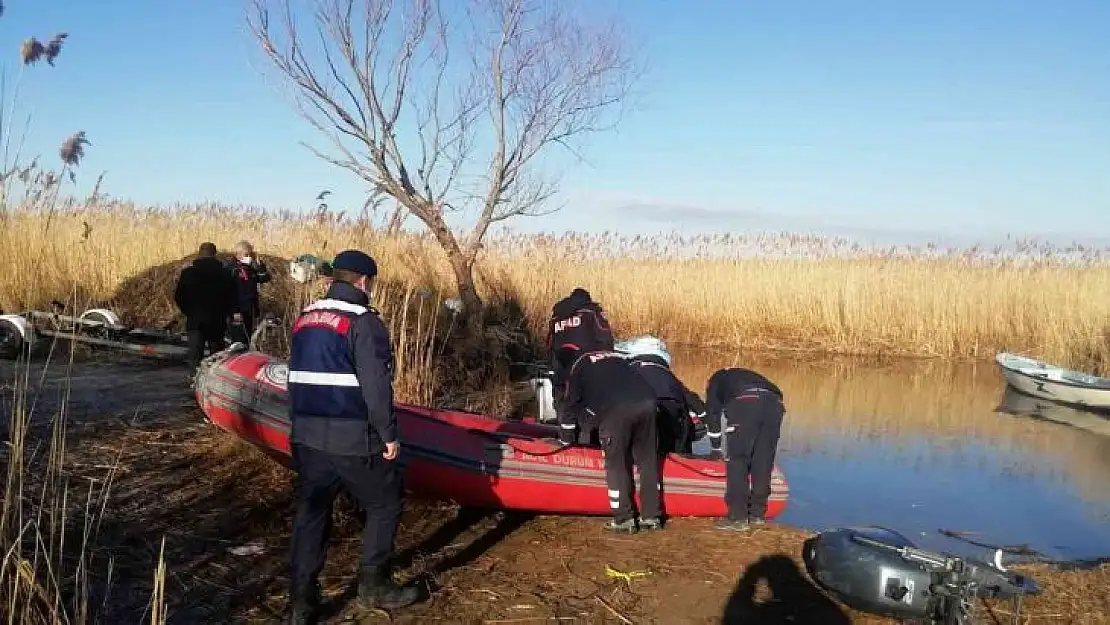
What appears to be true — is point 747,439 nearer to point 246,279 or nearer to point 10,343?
point 246,279

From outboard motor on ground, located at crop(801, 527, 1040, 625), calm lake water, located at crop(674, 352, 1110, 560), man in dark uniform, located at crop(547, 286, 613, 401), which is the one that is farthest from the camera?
calm lake water, located at crop(674, 352, 1110, 560)

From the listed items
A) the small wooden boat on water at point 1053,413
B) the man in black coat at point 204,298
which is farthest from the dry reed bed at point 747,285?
the man in black coat at point 204,298

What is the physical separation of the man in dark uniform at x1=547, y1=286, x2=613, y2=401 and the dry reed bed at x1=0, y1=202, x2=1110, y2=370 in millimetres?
6387

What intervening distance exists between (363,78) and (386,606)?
8934 millimetres

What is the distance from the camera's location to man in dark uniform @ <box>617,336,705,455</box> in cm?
626

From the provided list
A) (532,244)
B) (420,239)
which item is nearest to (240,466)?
(420,239)

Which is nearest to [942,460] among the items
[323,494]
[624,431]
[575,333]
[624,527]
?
[575,333]

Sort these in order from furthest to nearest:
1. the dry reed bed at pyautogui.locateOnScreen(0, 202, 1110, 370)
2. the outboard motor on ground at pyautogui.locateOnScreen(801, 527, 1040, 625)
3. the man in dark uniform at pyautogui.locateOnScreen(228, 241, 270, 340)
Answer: the dry reed bed at pyautogui.locateOnScreen(0, 202, 1110, 370) < the man in dark uniform at pyautogui.locateOnScreen(228, 241, 270, 340) < the outboard motor on ground at pyautogui.locateOnScreen(801, 527, 1040, 625)

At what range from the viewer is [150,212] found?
15.6 metres

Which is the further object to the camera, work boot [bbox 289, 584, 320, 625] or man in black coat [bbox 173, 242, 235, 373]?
man in black coat [bbox 173, 242, 235, 373]

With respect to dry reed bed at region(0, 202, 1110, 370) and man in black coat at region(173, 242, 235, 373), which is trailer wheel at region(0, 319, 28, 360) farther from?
dry reed bed at region(0, 202, 1110, 370)

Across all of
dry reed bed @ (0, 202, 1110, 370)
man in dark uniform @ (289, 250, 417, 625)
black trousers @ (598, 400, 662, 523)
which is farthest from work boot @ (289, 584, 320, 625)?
dry reed bed @ (0, 202, 1110, 370)

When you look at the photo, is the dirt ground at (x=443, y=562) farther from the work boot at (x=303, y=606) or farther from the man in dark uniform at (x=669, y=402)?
the man in dark uniform at (x=669, y=402)

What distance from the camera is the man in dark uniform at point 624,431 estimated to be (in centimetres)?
549
